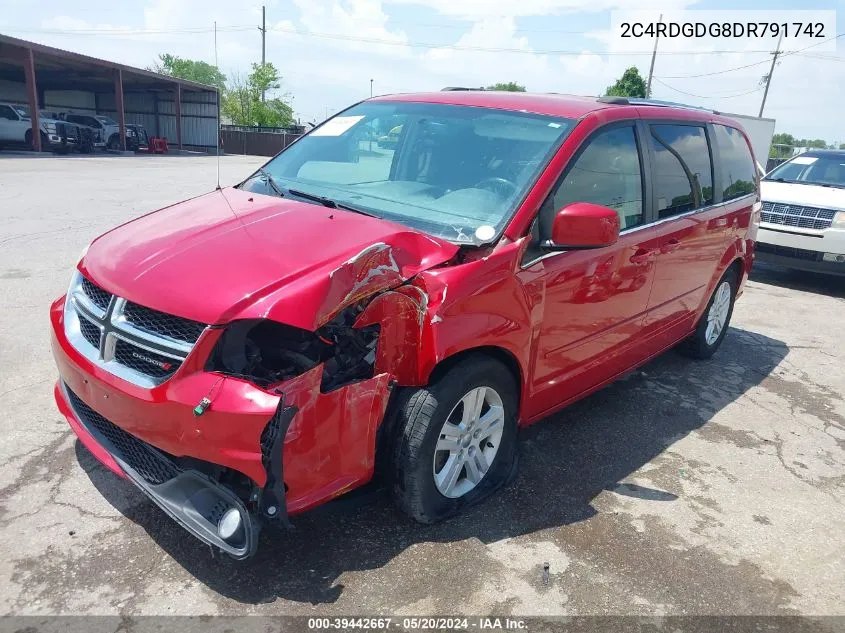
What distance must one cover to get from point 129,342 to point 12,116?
2916cm

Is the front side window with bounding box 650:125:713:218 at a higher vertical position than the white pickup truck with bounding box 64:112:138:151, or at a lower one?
higher

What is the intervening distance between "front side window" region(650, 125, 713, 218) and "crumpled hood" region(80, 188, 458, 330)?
1.88 metres

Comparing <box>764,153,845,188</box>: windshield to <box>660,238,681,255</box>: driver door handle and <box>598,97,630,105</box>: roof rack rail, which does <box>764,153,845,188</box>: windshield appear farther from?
<box>598,97,630,105</box>: roof rack rail

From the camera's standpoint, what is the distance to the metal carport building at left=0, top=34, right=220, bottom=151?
32500 millimetres

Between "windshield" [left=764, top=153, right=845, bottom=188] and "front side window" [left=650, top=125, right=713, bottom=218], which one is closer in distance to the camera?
"front side window" [left=650, top=125, right=713, bottom=218]

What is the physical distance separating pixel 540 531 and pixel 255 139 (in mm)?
39837

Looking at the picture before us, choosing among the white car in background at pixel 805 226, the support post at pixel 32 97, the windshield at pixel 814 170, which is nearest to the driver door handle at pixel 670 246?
the white car in background at pixel 805 226

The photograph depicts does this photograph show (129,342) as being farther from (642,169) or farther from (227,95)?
(227,95)

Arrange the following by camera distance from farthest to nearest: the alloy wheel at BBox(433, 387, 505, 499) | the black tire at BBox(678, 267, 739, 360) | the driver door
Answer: the black tire at BBox(678, 267, 739, 360) < the driver door < the alloy wheel at BBox(433, 387, 505, 499)

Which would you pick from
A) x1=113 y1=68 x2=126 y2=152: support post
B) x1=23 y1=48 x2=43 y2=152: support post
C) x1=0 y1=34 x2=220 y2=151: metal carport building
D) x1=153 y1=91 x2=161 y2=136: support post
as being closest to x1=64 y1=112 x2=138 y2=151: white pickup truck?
x1=113 y1=68 x2=126 y2=152: support post

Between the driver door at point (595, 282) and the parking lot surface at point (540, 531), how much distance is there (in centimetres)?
53

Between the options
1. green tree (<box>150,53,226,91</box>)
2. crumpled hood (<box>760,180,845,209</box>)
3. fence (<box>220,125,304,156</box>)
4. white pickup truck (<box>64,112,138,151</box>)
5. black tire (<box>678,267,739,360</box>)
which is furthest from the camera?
green tree (<box>150,53,226,91</box>)

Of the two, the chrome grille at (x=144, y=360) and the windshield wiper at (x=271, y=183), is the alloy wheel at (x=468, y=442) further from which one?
the windshield wiper at (x=271, y=183)

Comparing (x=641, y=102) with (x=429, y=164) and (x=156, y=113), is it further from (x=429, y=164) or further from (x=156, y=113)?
(x=156, y=113)
